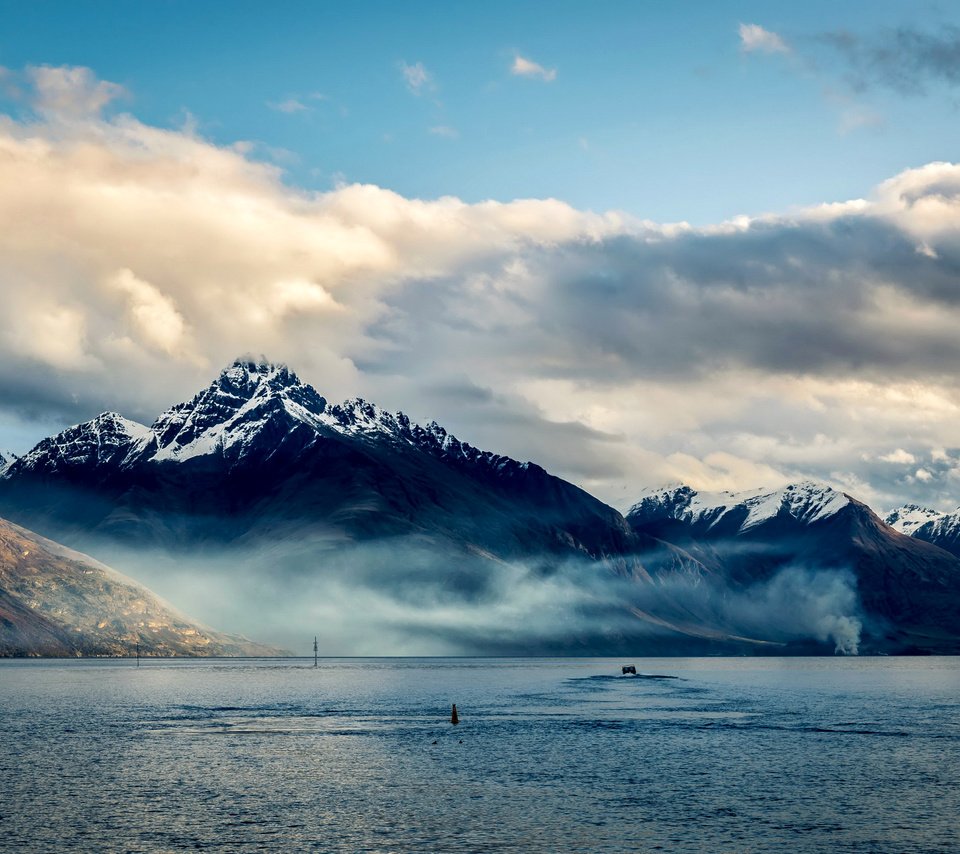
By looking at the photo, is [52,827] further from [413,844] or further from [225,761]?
[225,761]

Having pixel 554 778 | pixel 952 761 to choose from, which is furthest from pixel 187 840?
pixel 952 761

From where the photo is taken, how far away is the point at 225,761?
444ft

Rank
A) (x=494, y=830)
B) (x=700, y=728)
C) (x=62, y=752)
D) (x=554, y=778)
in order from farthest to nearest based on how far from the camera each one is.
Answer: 1. (x=700, y=728)
2. (x=62, y=752)
3. (x=554, y=778)
4. (x=494, y=830)

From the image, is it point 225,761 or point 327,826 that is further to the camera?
point 225,761

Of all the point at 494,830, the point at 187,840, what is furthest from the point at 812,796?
the point at 187,840

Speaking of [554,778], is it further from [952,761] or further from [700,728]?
[700,728]

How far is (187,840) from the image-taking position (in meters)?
86.9

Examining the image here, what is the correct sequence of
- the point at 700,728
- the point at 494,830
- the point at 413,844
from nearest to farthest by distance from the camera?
the point at 413,844, the point at 494,830, the point at 700,728

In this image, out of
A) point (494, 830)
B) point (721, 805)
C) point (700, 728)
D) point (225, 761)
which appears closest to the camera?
point (494, 830)

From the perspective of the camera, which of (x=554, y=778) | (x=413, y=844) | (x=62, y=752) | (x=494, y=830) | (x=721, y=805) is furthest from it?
(x=62, y=752)

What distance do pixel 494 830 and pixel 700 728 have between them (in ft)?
325

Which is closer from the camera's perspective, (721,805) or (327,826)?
(327,826)

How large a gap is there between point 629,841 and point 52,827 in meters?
44.3

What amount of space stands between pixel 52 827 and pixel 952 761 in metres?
99.6
